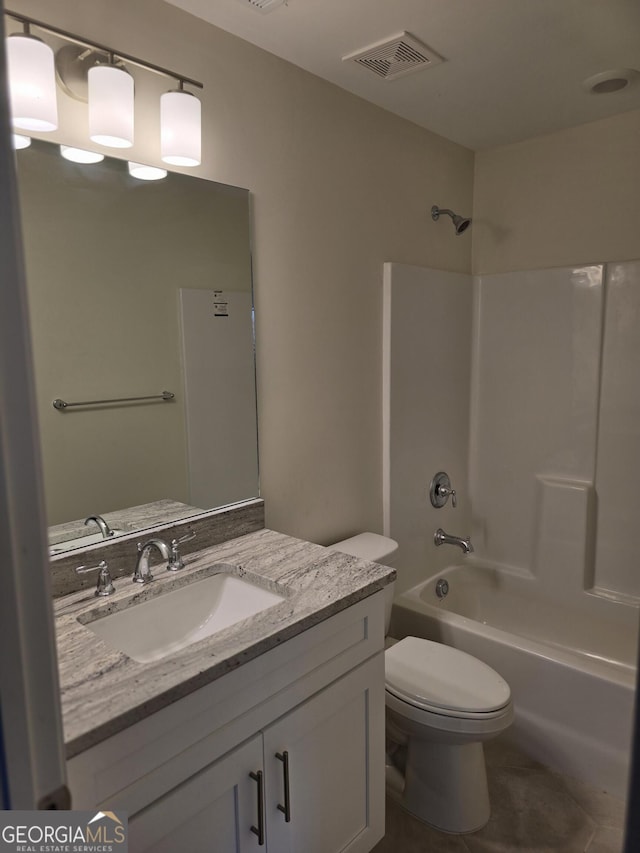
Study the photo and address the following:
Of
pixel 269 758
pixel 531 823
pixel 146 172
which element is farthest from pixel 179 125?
pixel 531 823

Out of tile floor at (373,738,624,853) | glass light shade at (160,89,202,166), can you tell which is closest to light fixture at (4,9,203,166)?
glass light shade at (160,89,202,166)

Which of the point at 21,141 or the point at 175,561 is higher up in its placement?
the point at 21,141

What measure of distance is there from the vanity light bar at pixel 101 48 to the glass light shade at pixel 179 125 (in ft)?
0.18

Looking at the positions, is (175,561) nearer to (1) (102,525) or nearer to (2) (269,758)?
(1) (102,525)

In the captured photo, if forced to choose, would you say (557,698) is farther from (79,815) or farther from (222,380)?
(79,815)

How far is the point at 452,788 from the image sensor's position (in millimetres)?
1864

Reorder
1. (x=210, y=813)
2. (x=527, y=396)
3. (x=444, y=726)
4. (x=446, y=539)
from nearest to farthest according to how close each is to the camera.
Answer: (x=210, y=813), (x=444, y=726), (x=446, y=539), (x=527, y=396)

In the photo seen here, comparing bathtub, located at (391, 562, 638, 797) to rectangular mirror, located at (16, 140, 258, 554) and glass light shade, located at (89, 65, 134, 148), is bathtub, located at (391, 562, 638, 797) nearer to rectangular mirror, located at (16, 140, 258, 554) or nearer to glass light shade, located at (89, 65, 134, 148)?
rectangular mirror, located at (16, 140, 258, 554)

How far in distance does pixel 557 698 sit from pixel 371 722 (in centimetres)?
93

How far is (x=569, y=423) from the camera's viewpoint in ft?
8.92

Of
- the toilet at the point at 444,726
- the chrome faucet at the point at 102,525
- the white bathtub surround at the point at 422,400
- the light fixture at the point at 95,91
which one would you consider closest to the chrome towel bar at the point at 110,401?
the chrome faucet at the point at 102,525

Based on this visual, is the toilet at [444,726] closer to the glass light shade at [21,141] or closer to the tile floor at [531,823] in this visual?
the tile floor at [531,823]

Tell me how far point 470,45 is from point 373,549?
1732 millimetres

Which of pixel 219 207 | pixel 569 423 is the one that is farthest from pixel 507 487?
pixel 219 207
